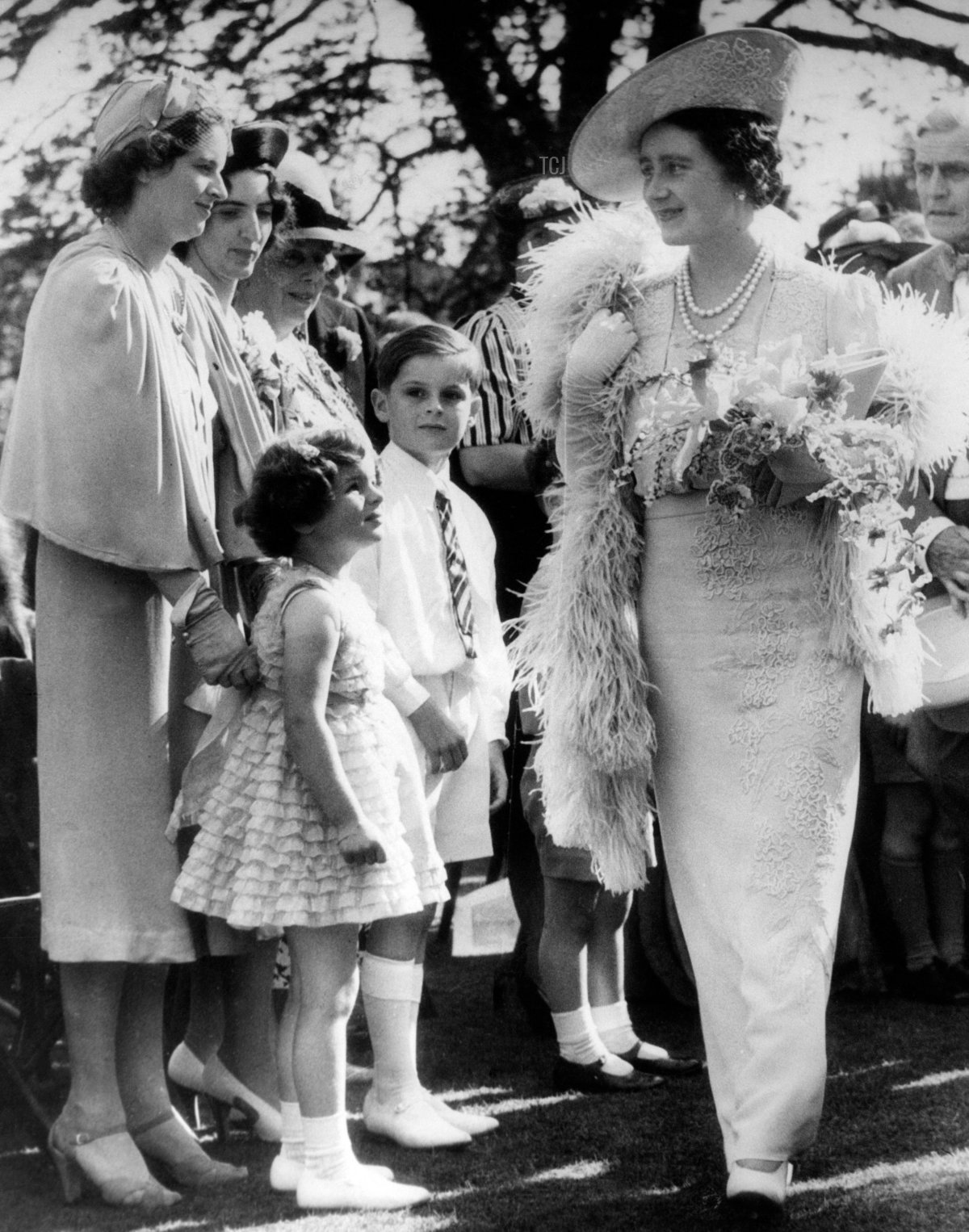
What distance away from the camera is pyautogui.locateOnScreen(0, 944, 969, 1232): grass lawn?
3062 millimetres

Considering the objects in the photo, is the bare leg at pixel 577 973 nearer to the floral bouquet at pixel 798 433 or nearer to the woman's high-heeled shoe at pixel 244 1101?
the woman's high-heeled shoe at pixel 244 1101

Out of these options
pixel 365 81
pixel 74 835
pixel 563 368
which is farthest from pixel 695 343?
pixel 365 81

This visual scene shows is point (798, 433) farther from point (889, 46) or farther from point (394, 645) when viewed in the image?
point (889, 46)

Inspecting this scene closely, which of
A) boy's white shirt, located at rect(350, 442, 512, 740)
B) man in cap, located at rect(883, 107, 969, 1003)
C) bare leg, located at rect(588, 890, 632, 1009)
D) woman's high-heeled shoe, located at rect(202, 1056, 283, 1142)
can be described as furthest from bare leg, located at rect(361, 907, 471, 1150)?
man in cap, located at rect(883, 107, 969, 1003)

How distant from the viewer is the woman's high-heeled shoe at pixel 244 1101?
3.65 m

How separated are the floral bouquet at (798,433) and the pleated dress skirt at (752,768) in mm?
143

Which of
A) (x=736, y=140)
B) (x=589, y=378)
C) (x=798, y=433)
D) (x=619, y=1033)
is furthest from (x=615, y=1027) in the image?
(x=736, y=140)

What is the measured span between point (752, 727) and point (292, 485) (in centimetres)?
109

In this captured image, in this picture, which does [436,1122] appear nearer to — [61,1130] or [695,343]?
[61,1130]

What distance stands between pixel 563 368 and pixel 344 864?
1218 mm

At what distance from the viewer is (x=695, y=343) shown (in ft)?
11.2

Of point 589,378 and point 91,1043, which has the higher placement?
point 589,378

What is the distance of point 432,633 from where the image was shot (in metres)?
4.00

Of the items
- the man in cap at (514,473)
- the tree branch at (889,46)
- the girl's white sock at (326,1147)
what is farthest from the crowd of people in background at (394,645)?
the tree branch at (889,46)
